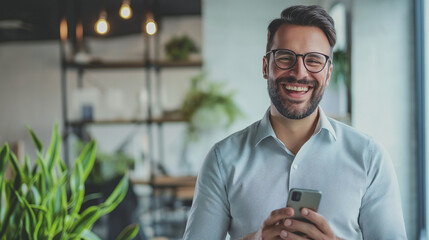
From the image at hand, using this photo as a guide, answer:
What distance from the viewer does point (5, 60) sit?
418 cm

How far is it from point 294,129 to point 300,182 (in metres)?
0.14

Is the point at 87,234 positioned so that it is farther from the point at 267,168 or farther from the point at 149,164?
the point at 149,164

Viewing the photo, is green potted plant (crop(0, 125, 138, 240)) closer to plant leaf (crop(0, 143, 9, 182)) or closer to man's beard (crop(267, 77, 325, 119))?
plant leaf (crop(0, 143, 9, 182))

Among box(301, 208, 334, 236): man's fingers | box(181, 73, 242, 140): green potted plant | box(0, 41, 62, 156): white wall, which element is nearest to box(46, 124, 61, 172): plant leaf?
box(301, 208, 334, 236): man's fingers

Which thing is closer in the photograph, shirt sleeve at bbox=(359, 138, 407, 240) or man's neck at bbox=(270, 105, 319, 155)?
shirt sleeve at bbox=(359, 138, 407, 240)

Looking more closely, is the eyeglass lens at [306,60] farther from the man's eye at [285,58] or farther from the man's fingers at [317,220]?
the man's fingers at [317,220]

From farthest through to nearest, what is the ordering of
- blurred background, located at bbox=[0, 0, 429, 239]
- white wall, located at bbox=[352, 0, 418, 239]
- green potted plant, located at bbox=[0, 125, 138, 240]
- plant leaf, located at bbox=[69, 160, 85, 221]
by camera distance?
1. blurred background, located at bbox=[0, 0, 429, 239]
2. white wall, located at bbox=[352, 0, 418, 239]
3. plant leaf, located at bbox=[69, 160, 85, 221]
4. green potted plant, located at bbox=[0, 125, 138, 240]

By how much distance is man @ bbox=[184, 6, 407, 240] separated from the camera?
118cm

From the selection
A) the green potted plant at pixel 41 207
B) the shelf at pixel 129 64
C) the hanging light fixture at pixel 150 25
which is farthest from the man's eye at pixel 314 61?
the hanging light fixture at pixel 150 25

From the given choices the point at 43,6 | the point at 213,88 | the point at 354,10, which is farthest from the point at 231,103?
the point at 43,6

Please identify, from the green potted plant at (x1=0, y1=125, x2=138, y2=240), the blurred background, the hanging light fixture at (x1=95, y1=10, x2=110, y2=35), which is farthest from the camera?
the hanging light fixture at (x1=95, y1=10, x2=110, y2=35)

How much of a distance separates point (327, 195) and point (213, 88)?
2.61m

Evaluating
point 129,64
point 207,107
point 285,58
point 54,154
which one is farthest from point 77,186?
point 129,64

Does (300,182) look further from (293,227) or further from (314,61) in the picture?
(314,61)
